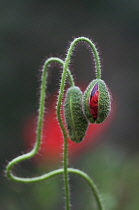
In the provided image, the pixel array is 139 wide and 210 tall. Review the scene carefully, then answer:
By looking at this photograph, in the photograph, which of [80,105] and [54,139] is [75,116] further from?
[54,139]

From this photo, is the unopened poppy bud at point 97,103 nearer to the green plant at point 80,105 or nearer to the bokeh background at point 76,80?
the green plant at point 80,105

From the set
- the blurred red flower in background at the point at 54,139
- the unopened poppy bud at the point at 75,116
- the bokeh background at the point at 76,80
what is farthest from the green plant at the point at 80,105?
the blurred red flower in background at the point at 54,139

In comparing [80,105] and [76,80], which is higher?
[76,80]

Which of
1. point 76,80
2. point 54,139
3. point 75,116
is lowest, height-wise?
point 75,116

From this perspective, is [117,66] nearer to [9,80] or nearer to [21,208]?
[9,80]

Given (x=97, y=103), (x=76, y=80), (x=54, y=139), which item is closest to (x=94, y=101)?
(x=97, y=103)
